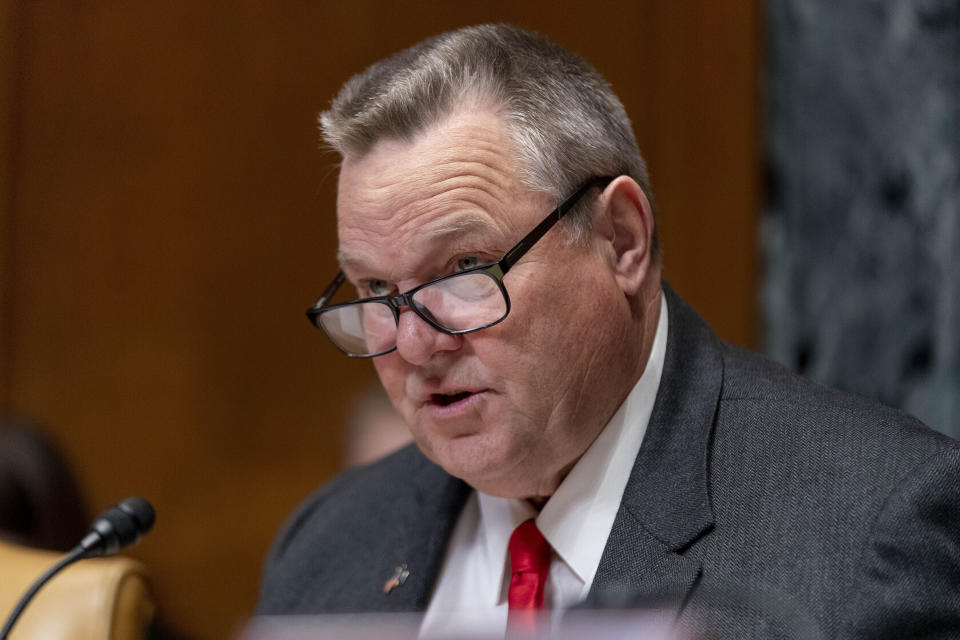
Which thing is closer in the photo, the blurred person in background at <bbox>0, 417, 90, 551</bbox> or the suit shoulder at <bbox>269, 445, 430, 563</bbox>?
the suit shoulder at <bbox>269, 445, 430, 563</bbox>

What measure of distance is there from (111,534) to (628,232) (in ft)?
2.59

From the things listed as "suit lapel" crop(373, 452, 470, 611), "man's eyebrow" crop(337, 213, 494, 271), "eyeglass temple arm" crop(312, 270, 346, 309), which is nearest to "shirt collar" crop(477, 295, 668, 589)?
"suit lapel" crop(373, 452, 470, 611)

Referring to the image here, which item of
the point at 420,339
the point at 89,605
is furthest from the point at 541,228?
the point at 89,605

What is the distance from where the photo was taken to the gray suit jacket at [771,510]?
1.13 meters

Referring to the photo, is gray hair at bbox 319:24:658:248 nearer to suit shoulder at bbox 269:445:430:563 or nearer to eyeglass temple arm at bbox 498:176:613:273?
eyeglass temple arm at bbox 498:176:613:273

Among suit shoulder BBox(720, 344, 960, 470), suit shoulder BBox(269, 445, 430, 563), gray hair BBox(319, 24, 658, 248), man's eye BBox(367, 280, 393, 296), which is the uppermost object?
gray hair BBox(319, 24, 658, 248)

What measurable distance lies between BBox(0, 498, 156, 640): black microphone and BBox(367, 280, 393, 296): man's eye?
414mm

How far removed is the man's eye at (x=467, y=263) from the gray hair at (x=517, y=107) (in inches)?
4.8

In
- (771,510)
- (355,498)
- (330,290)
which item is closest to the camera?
(771,510)

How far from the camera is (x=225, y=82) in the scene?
9.99 feet

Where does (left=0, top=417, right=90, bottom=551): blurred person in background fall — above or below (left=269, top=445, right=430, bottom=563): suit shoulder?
below

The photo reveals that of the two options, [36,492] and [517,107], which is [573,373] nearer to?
[517,107]

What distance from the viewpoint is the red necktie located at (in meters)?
1.37

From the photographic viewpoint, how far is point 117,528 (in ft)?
4.33
